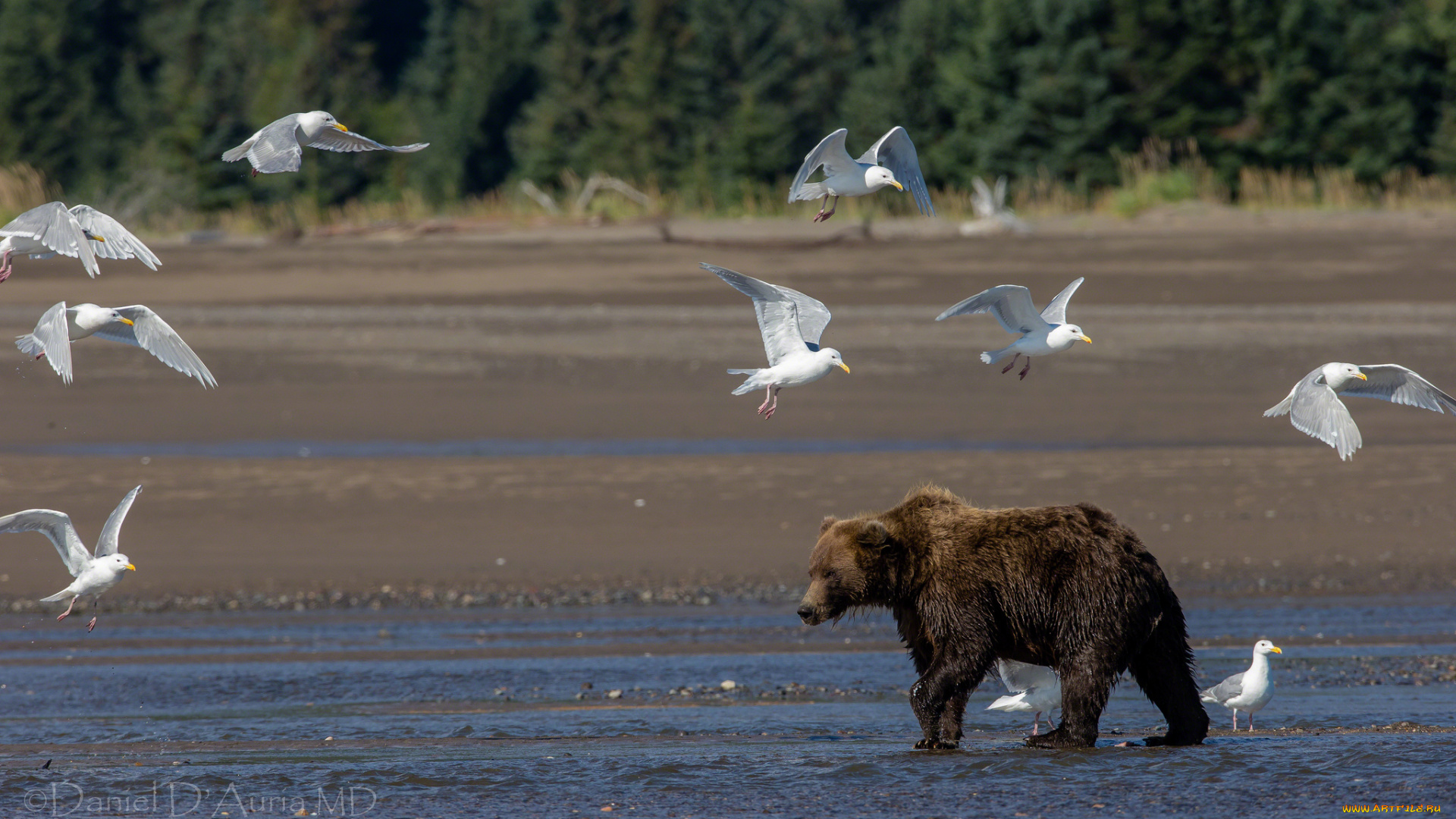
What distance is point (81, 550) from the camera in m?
7.12

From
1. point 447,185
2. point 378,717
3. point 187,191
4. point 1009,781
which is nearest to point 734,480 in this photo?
point 378,717

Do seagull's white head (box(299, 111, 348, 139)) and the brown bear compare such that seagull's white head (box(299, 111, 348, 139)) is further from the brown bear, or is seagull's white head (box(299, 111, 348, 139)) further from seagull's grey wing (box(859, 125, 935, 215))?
the brown bear

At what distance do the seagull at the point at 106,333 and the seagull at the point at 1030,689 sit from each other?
375 cm

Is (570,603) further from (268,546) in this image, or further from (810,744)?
(810,744)

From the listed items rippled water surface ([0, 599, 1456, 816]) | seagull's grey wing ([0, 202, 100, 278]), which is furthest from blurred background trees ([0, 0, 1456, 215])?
seagull's grey wing ([0, 202, 100, 278])

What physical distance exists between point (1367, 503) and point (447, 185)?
3174 centimetres

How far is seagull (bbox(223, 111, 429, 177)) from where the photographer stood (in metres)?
6.61

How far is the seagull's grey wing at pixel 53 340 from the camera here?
627 cm

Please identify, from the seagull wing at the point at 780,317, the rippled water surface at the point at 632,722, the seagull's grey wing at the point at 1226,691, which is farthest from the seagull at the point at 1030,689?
the seagull wing at the point at 780,317

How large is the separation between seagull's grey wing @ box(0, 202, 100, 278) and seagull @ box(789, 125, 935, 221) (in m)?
3.00

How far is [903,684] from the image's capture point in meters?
8.65

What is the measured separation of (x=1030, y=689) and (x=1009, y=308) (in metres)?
1.74

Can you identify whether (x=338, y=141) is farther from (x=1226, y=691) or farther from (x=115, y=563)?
(x=1226, y=691)

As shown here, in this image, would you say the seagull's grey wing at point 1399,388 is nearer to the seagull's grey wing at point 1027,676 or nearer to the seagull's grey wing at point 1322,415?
the seagull's grey wing at point 1322,415
